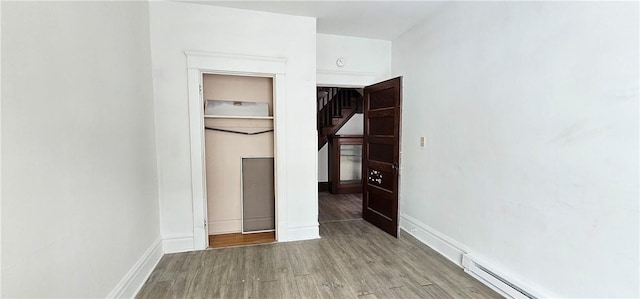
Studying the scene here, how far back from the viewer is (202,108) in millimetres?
2881

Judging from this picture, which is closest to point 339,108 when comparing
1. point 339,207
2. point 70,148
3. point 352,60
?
point 352,60

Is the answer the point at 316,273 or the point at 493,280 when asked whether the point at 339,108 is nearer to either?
the point at 316,273

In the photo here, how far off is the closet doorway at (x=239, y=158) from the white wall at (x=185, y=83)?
1.29 ft

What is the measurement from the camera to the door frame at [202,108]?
2.81m

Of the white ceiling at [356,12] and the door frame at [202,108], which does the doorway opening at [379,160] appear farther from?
the door frame at [202,108]

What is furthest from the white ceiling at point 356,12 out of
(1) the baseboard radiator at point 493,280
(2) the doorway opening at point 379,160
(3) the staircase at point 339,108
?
(1) the baseboard radiator at point 493,280

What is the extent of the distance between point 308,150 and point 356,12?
65.5 inches

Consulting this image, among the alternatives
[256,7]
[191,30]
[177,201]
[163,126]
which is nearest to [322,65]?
[256,7]

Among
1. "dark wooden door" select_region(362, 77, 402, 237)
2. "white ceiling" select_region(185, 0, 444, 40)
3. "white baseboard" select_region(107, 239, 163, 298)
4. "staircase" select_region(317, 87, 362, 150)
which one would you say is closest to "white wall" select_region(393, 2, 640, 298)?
"white ceiling" select_region(185, 0, 444, 40)

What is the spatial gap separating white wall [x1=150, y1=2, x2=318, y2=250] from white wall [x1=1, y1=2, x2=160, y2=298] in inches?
16.0

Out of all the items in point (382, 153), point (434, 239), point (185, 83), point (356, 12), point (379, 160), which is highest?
point (356, 12)

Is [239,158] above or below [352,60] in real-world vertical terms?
below

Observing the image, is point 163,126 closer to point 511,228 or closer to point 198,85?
Result: point 198,85

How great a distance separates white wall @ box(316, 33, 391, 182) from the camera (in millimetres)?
3656
